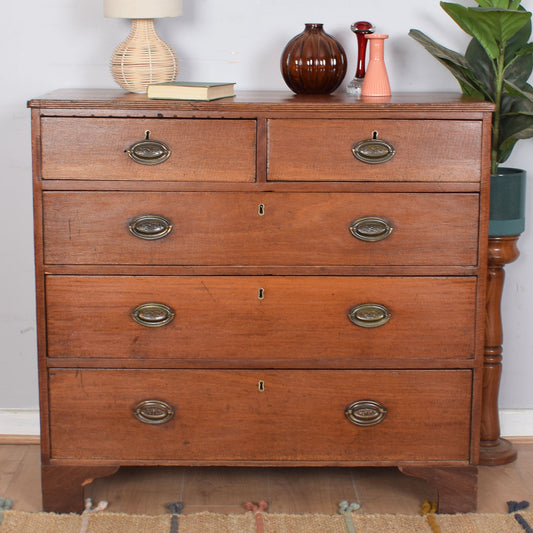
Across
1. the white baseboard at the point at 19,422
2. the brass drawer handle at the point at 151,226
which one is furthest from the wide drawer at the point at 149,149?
the white baseboard at the point at 19,422

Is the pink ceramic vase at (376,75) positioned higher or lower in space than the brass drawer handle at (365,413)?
higher

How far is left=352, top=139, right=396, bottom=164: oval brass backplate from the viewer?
83.6 inches

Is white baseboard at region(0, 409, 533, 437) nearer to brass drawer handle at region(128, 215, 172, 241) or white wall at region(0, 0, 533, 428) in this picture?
white wall at region(0, 0, 533, 428)

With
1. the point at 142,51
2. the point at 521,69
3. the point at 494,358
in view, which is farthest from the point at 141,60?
the point at 494,358

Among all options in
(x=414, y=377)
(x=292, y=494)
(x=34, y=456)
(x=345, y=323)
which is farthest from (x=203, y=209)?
(x=34, y=456)

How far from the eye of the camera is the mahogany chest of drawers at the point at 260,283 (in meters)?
2.13

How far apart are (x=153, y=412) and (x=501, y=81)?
131cm

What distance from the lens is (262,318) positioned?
7.27 feet

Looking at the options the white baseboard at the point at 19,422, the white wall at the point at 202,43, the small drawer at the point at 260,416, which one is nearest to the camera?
the small drawer at the point at 260,416

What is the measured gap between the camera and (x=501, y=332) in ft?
8.51

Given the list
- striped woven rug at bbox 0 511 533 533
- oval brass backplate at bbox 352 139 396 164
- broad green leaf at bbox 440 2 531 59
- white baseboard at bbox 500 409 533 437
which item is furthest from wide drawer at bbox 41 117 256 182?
white baseboard at bbox 500 409 533 437

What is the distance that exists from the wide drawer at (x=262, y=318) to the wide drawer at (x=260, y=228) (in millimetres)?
58

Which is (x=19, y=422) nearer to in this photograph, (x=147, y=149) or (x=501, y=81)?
(x=147, y=149)

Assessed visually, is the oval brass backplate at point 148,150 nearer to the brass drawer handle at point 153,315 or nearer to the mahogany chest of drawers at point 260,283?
the mahogany chest of drawers at point 260,283
